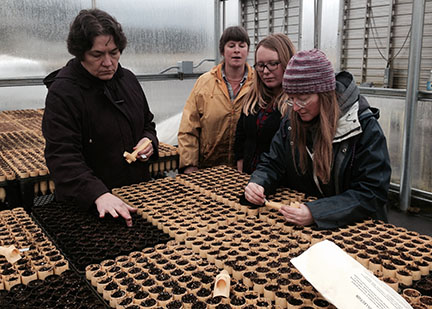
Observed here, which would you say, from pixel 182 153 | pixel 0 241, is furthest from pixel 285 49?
pixel 0 241

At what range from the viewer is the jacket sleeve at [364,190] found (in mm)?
1741

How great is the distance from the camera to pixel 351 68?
562 centimetres

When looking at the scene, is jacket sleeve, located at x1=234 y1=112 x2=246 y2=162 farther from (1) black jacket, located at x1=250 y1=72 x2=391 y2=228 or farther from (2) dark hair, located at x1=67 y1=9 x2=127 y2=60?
(2) dark hair, located at x1=67 y1=9 x2=127 y2=60

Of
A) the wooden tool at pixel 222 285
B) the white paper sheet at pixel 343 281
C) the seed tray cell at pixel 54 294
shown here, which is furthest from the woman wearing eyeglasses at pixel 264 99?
the seed tray cell at pixel 54 294

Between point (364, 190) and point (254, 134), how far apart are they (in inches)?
45.3

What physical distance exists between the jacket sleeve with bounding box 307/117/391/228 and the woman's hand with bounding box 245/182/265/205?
0.88ft

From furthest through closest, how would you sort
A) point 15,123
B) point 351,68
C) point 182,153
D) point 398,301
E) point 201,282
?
point 351,68 → point 15,123 → point 182,153 → point 201,282 → point 398,301

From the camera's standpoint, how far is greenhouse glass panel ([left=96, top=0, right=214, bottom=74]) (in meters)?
6.34

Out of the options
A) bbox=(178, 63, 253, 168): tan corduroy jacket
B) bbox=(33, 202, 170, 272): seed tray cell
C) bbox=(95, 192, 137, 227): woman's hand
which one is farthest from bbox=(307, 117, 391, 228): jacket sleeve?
bbox=(178, 63, 253, 168): tan corduroy jacket

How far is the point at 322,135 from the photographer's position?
1.84 m

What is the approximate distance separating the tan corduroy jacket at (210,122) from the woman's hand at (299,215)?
1.59 m

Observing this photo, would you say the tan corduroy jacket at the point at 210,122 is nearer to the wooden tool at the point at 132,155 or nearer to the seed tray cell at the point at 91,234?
the wooden tool at the point at 132,155

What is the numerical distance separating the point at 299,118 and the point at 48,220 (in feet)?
4.55

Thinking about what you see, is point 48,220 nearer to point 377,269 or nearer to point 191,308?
point 191,308
